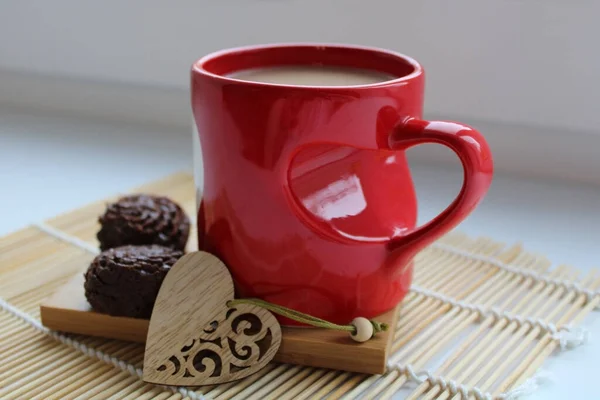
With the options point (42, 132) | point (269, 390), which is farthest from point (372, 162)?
point (42, 132)

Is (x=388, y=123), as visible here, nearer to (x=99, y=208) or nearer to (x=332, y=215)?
(x=332, y=215)

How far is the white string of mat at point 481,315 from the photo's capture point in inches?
17.1

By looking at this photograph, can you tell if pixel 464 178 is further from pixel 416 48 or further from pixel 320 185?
pixel 416 48

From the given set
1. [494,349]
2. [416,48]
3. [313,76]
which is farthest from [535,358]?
[416,48]

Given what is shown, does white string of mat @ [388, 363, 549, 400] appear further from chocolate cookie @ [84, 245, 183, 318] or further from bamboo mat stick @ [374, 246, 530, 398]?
chocolate cookie @ [84, 245, 183, 318]

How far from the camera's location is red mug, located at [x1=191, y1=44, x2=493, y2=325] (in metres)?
0.43

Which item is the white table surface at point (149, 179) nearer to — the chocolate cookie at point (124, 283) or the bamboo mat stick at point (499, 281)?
the bamboo mat stick at point (499, 281)

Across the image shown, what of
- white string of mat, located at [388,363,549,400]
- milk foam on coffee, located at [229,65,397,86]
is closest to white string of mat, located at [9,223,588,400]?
white string of mat, located at [388,363,549,400]

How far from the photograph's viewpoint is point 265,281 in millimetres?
467

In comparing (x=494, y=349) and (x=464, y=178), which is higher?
(x=464, y=178)

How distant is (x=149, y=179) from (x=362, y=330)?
0.42m

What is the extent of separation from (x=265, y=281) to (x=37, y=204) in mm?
364

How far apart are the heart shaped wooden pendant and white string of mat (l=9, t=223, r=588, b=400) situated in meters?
0.01

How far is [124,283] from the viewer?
47cm
